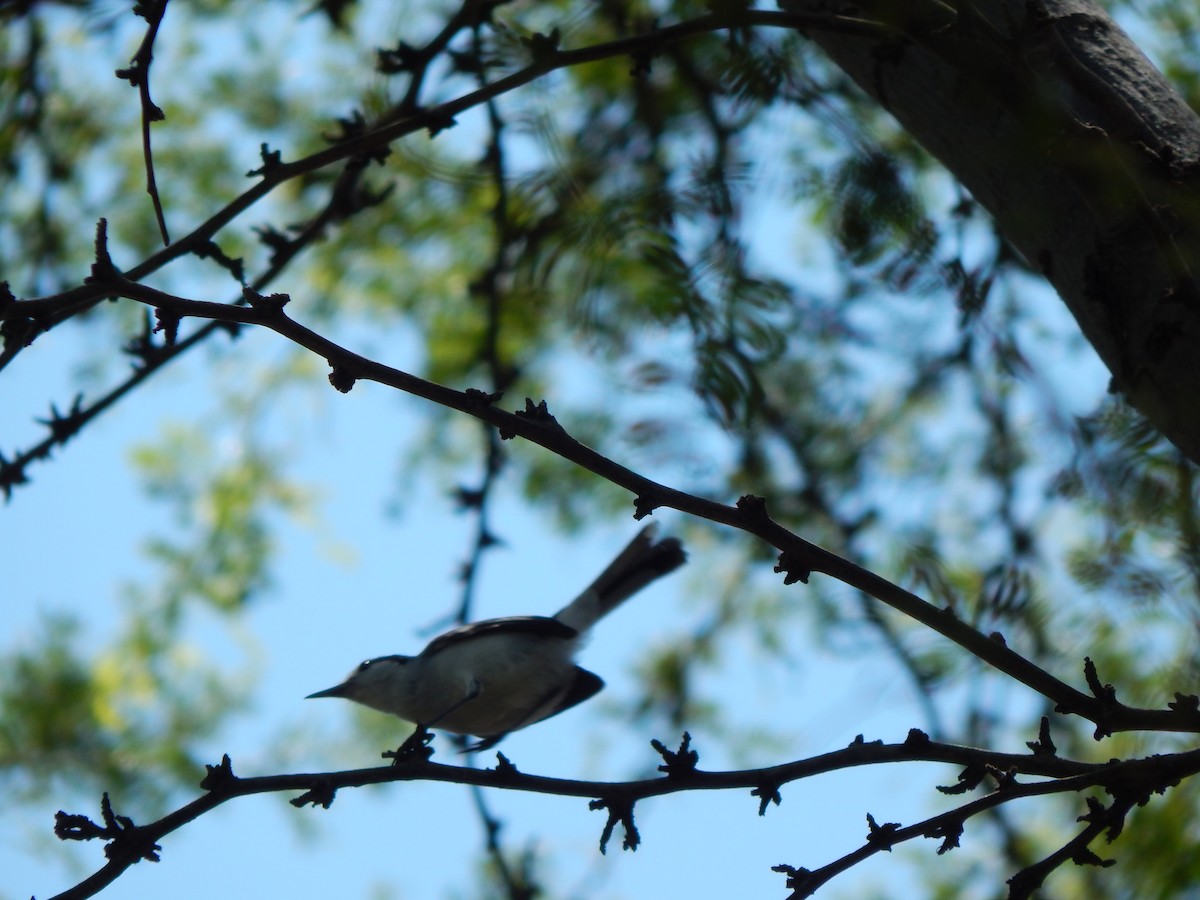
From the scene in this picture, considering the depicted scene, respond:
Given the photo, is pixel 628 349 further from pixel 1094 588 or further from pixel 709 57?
pixel 1094 588

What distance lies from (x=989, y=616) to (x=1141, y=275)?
1204 mm

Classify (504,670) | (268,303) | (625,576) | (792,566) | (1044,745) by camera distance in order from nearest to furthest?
(268,303) → (792,566) → (1044,745) → (504,670) → (625,576)

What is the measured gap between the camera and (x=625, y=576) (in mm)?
4867

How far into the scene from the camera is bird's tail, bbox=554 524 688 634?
15.6 feet

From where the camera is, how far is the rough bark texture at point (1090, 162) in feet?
7.50

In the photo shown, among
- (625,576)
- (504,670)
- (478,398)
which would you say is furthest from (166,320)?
(625,576)

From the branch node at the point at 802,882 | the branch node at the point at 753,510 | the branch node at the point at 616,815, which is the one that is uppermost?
the branch node at the point at 753,510

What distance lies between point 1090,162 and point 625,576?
294 cm

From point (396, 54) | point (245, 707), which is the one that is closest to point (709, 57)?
point (396, 54)

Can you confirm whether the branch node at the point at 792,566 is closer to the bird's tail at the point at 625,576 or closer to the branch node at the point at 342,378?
the branch node at the point at 342,378

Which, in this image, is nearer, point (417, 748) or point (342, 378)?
point (342, 378)

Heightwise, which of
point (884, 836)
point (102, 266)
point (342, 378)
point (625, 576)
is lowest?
point (884, 836)

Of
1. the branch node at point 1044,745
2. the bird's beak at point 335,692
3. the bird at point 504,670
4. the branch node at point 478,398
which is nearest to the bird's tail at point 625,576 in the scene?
the bird at point 504,670

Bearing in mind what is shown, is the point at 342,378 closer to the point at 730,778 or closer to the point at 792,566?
the point at 792,566
